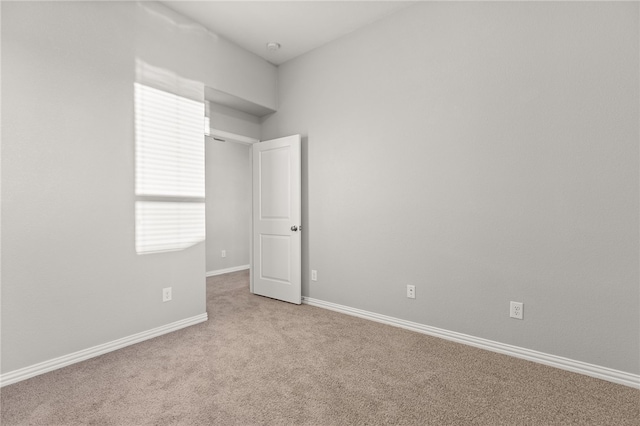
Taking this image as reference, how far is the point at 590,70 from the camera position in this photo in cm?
201

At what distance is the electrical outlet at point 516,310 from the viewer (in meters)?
2.26

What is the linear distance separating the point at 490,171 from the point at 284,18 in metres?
2.31

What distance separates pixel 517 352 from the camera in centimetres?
227

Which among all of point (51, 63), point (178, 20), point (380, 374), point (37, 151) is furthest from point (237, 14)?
point (380, 374)

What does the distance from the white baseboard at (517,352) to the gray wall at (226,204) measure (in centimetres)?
310

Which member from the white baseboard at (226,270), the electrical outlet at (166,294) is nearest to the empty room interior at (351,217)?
the electrical outlet at (166,294)

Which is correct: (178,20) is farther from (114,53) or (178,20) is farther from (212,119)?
(212,119)

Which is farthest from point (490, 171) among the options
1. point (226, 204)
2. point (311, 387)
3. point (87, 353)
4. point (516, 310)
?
point (226, 204)

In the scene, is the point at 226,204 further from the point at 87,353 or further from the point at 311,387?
the point at 311,387

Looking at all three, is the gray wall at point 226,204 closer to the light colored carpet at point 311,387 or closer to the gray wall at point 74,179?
the gray wall at point 74,179

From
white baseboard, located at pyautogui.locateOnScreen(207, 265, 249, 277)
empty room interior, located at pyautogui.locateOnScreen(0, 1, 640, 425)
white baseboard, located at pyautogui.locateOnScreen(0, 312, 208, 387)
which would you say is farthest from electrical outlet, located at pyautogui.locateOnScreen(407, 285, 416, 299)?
white baseboard, located at pyautogui.locateOnScreen(207, 265, 249, 277)

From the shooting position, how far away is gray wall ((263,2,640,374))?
6.42 ft

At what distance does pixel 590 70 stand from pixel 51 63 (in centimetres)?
357

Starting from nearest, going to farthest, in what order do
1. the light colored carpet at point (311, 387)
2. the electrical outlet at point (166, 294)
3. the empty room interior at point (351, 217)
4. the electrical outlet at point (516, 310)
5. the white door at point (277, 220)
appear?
the light colored carpet at point (311, 387)
the empty room interior at point (351, 217)
the electrical outlet at point (516, 310)
the electrical outlet at point (166, 294)
the white door at point (277, 220)
